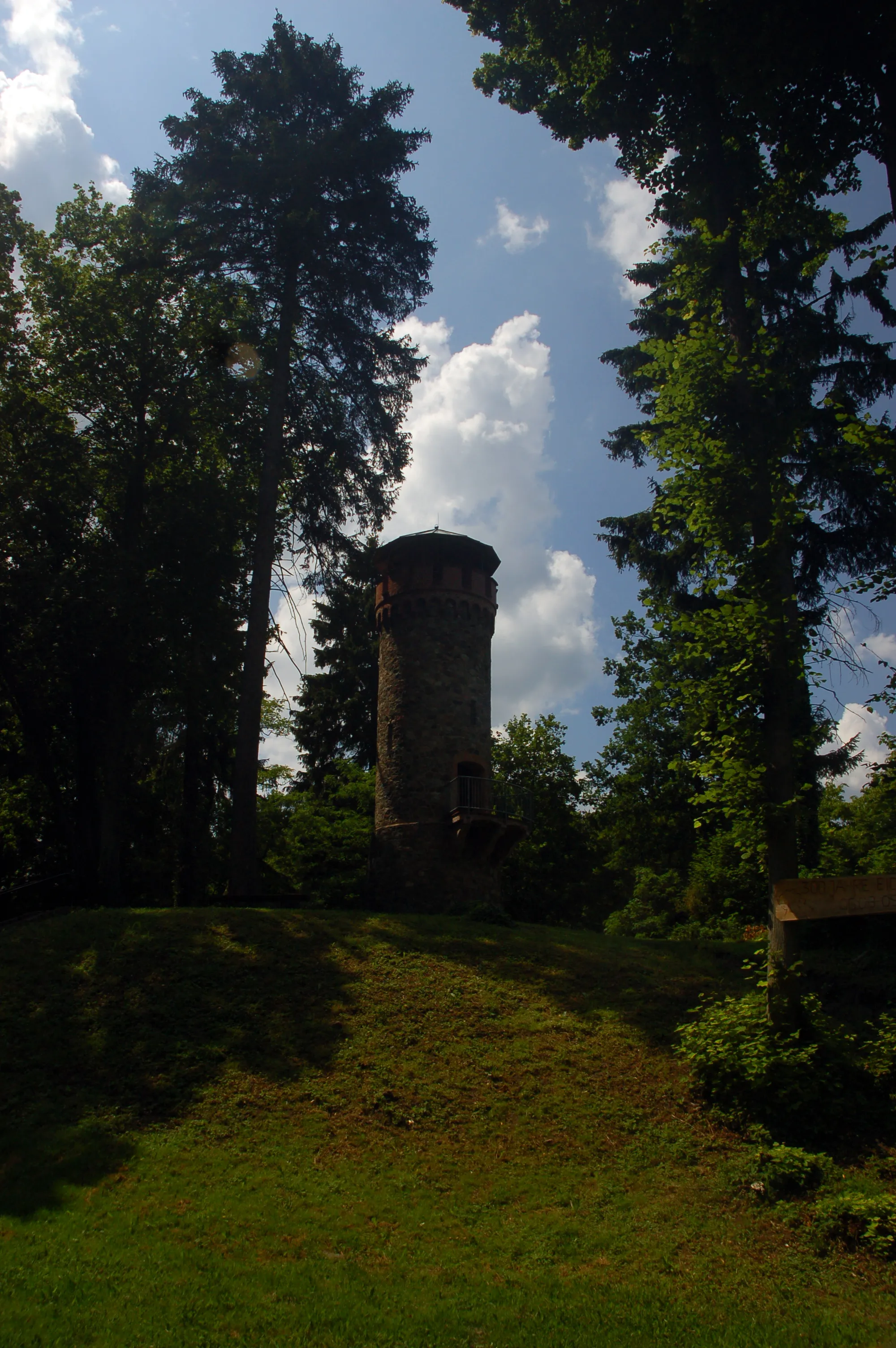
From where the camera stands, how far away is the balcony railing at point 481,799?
2169 centimetres

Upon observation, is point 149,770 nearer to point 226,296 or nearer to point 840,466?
point 226,296

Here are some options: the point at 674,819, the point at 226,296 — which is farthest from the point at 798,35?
the point at 674,819

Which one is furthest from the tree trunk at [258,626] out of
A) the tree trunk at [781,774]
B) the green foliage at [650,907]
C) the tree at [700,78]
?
the green foliage at [650,907]

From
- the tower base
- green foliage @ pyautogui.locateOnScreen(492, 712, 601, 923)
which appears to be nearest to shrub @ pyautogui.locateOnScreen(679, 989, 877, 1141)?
the tower base

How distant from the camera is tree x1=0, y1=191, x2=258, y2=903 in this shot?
20141 millimetres

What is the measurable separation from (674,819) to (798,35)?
1640 cm

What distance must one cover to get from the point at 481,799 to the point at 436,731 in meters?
1.94

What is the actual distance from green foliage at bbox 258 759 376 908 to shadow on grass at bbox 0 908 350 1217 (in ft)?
34.2

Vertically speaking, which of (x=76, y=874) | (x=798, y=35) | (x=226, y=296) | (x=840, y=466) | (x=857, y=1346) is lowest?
(x=857, y=1346)

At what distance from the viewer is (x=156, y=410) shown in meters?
23.0

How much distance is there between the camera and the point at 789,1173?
28.5ft

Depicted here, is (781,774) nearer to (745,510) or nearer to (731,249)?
(745,510)

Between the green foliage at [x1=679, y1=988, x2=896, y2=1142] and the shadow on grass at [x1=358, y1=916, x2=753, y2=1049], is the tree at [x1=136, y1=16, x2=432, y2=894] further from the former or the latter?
the green foliage at [x1=679, y1=988, x2=896, y2=1142]

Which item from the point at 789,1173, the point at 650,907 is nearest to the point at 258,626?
the point at 789,1173
